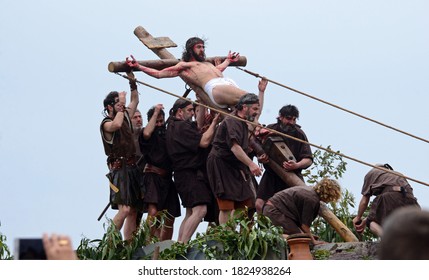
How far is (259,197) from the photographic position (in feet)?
41.0

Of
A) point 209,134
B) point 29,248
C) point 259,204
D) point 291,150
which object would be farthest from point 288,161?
point 29,248

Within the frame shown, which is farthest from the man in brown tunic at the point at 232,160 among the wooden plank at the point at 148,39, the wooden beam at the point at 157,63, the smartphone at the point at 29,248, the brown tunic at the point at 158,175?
the smartphone at the point at 29,248

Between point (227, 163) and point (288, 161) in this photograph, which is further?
point (288, 161)

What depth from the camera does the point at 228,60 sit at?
13.8 metres

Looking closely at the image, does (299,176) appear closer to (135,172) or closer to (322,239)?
(322,239)

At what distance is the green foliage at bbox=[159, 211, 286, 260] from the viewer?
10.8 m

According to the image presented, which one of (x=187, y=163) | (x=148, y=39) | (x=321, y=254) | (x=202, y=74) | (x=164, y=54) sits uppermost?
(x=148, y=39)

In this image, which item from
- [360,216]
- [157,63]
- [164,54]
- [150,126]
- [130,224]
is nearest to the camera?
[360,216]

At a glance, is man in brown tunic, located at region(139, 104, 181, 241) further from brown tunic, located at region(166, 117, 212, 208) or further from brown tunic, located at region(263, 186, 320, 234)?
brown tunic, located at region(263, 186, 320, 234)

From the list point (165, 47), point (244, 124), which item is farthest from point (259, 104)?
point (165, 47)

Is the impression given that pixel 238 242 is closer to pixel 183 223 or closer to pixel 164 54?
pixel 183 223

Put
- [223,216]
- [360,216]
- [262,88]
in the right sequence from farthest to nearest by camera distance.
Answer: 1. [262,88]
2. [360,216]
3. [223,216]

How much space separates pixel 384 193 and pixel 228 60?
3.04 m

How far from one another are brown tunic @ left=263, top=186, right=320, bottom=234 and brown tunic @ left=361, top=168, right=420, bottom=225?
0.68 meters
